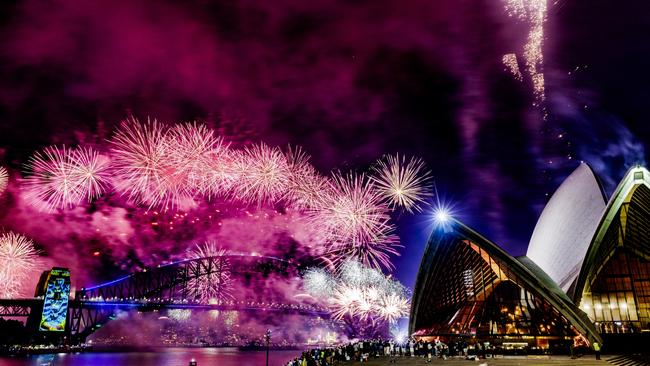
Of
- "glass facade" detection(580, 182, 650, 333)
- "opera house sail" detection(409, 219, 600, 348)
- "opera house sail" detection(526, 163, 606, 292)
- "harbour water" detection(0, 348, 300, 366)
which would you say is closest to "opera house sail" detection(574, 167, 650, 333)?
"glass facade" detection(580, 182, 650, 333)

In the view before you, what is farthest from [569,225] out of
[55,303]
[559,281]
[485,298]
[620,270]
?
[55,303]

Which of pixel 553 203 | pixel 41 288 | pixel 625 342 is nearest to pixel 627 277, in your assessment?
pixel 625 342

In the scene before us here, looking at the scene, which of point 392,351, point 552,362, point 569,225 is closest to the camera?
point 552,362

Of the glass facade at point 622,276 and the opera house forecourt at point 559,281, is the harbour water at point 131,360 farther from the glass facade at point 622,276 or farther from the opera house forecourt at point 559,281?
the glass facade at point 622,276

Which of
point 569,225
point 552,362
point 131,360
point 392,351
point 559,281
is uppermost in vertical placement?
point 569,225

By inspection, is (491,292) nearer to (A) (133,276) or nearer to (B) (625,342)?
(B) (625,342)

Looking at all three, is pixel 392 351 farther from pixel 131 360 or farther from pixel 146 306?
pixel 146 306

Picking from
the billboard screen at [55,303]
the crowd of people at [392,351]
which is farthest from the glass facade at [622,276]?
the billboard screen at [55,303]
